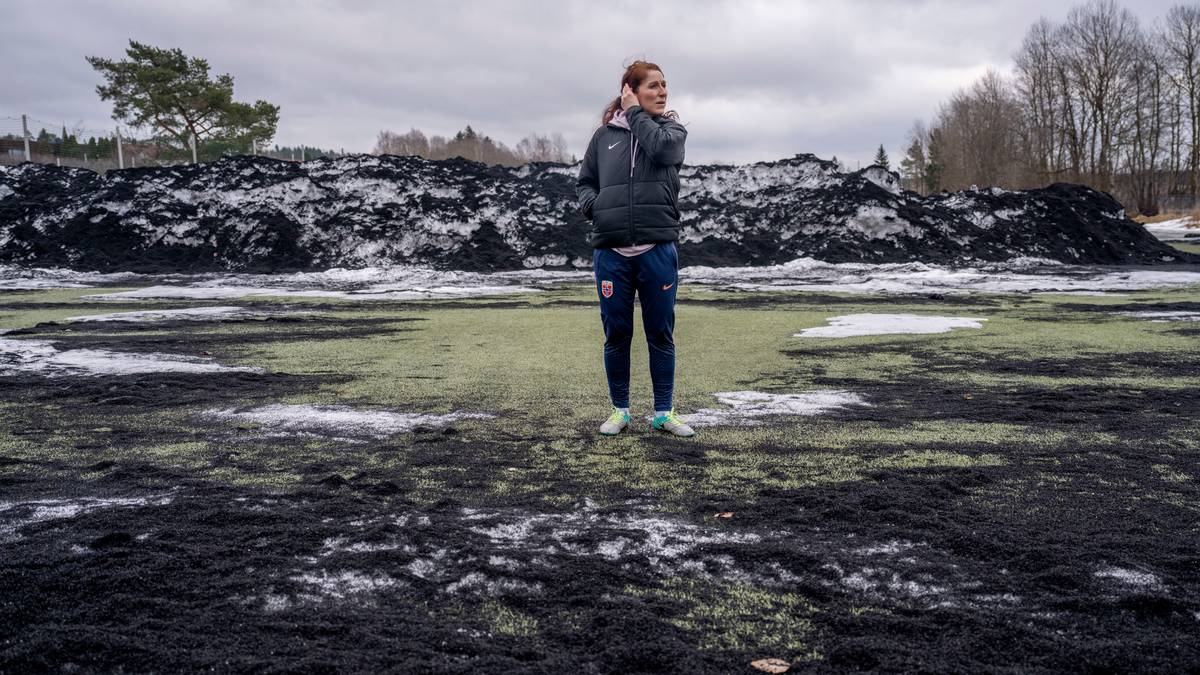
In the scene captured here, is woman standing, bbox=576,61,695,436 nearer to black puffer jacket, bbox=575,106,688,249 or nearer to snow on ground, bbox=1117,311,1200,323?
black puffer jacket, bbox=575,106,688,249

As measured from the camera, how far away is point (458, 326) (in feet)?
29.8

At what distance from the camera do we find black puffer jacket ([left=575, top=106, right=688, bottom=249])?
3.70 metres

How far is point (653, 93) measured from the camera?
377 centimetres

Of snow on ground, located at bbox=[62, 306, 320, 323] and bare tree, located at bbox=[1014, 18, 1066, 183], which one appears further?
bare tree, located at bbox=[1014, 18, 1066, 183]

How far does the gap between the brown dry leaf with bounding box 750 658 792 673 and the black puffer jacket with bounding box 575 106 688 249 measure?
7.78ft

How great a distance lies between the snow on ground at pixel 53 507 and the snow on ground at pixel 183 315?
742cm

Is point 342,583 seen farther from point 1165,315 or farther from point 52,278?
point 52,278

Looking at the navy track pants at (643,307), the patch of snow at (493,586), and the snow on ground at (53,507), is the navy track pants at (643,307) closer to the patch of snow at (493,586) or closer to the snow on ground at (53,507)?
the patch of snow at (493,586)

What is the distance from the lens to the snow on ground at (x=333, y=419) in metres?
3.98

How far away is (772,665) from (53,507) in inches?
99.1

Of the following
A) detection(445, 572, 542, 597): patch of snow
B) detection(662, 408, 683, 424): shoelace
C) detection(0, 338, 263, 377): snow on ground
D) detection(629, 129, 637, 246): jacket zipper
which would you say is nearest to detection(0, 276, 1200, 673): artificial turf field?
detection(445, 572, 542, 597): patch of snow

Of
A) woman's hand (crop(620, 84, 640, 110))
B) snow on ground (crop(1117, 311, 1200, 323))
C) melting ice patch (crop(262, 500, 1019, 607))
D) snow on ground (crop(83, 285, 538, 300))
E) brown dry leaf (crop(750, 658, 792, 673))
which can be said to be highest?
woman's hand (crop(620, 84, 640, 110))

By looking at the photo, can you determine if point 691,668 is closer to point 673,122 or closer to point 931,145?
point 673,122

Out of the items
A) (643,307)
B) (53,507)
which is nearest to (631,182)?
(643,307)
